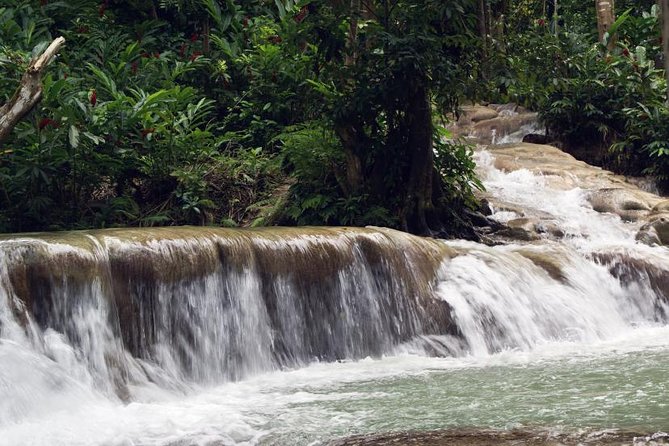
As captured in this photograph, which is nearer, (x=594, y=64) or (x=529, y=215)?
(x=529, y=215)

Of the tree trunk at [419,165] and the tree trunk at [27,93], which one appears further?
the tree trunk at [419,165]

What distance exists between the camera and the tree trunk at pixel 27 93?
7.77 meters

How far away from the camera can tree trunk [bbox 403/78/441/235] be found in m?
10.7

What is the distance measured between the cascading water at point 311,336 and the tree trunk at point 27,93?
5.96 ft

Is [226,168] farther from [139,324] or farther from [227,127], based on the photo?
[139,324]

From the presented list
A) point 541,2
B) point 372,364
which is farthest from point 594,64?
point 372,364

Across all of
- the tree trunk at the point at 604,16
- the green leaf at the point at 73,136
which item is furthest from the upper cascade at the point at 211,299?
the tree trunk at the point at 604,16

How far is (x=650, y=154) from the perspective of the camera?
14547 millimetres

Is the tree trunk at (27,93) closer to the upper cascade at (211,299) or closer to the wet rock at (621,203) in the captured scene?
the upper cascade at (211,299)

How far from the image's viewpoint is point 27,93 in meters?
7.82

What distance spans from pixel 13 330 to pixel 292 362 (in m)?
2.44

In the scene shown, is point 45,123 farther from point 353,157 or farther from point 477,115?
point 477,115

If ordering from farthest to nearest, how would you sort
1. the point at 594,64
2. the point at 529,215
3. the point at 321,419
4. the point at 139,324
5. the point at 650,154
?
the point at 594,64 < the point at 650,154 < the point at 529,215 < the point at 139,324 < the point at 321,419

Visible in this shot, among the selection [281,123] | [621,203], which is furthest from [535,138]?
[281,123]
